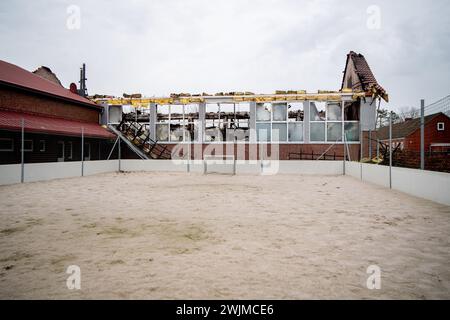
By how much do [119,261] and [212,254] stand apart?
4.20 ft

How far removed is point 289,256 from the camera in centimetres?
414

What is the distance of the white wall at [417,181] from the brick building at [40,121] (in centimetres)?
1572

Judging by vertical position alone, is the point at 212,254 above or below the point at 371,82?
below

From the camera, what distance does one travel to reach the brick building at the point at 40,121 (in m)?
16.4

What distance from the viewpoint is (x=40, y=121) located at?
17.8 meters

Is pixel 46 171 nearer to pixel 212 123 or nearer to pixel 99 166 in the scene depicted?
pixel 99 166

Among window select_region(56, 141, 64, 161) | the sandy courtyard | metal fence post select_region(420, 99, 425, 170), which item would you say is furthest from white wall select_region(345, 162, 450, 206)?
window select_region(56, 141, 64, 161)

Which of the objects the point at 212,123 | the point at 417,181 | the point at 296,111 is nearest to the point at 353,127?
the point at 296,111

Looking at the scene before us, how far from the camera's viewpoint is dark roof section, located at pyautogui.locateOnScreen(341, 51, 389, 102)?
70.5 ft

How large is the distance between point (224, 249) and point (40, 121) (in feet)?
58.7

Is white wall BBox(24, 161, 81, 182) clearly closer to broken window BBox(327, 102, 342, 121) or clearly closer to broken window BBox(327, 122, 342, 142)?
broken window BBox(327, 122, 342, 142)
